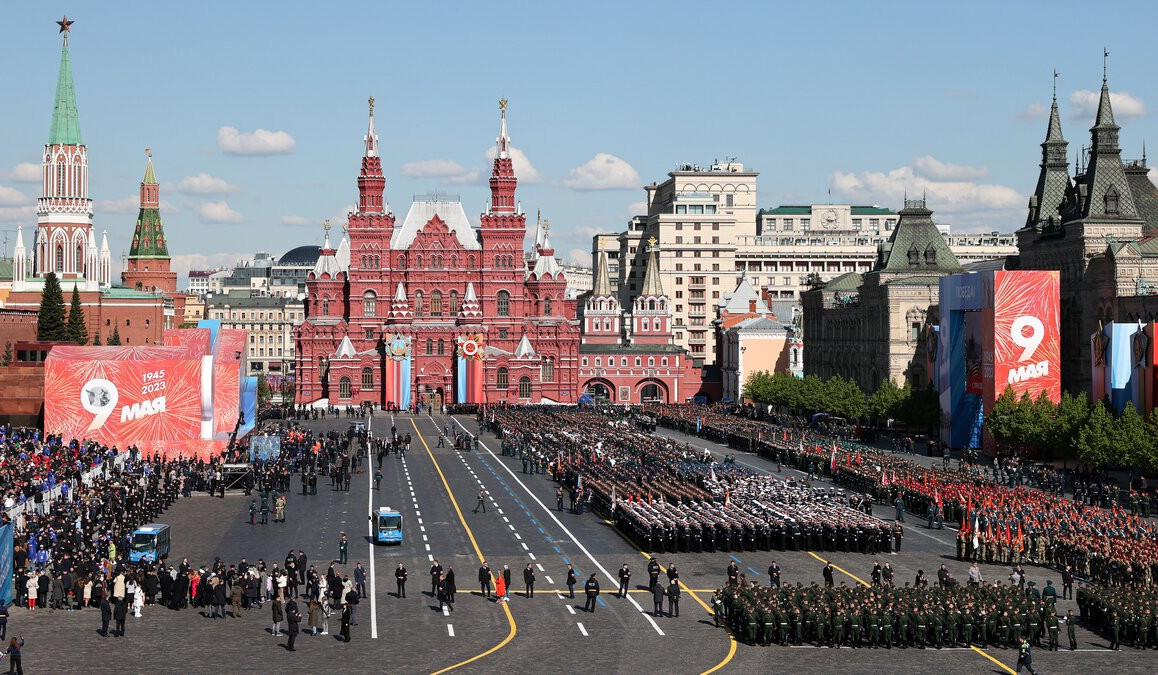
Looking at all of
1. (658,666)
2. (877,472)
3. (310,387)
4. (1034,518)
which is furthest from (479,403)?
(658,666)

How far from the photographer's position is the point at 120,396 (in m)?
64.1

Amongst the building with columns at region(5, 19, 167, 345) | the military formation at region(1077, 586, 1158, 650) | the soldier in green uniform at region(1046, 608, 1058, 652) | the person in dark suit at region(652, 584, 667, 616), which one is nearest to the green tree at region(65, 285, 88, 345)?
the building with columns at region(5, 19, 167, 345)

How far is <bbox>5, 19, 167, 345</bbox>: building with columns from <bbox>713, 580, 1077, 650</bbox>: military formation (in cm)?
9196

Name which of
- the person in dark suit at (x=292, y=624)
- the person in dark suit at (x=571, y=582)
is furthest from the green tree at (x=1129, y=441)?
the person in dark suit at (x=292, y=624)

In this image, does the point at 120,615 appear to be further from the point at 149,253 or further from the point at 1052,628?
the point at 149,253

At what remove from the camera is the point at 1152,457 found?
58.4 metres

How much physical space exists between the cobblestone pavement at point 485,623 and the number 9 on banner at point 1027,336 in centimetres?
3049

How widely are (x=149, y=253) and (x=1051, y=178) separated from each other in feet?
343

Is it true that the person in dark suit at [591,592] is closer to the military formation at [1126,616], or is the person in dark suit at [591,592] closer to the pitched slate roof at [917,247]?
the military formation at [1126,616]

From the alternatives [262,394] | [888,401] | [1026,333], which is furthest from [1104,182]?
[262,394]

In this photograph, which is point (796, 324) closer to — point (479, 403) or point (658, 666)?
point (479, 403)

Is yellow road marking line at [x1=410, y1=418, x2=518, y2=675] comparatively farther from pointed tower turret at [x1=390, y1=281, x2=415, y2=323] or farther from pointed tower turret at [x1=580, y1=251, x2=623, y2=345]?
pointed tower turret at [x1=580, y1=251, x2=623, y2=345]

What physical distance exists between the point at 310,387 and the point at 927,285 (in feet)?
174

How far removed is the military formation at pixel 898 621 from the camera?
34.3 metres
